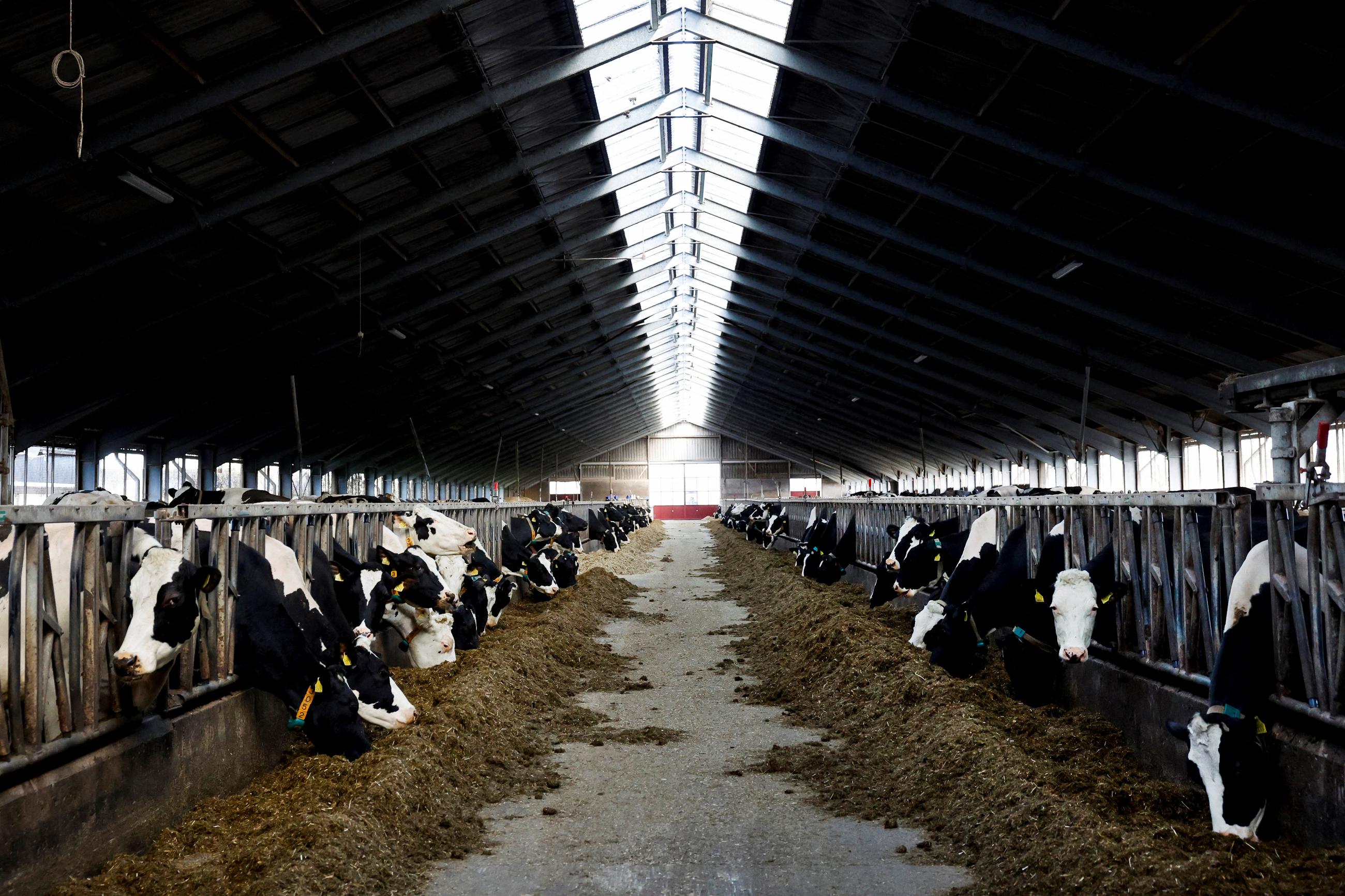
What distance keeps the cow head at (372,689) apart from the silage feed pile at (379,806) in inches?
4.0

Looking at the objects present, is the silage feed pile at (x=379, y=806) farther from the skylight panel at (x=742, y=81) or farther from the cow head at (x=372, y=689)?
the skylight panel at (x=742, y=81)

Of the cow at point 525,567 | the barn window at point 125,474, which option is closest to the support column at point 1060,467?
the cow at point 525,567

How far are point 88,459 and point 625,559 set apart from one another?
523 inches

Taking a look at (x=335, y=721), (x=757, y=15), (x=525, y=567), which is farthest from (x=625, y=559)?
(x=335, y=721)

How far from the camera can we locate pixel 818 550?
19906 millimetres

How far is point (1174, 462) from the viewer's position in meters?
29.6

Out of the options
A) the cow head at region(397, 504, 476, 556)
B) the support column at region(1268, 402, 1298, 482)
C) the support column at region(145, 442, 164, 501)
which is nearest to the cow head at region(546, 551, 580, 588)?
the cow head at region(397, 504, 476, 556)

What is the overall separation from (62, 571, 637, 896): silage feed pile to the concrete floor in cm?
24

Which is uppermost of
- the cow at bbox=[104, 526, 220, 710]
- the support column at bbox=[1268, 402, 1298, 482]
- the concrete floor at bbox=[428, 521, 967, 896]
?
the support column at bbox=[1268, 402, 1298, 482]

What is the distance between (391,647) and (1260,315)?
1525 cm

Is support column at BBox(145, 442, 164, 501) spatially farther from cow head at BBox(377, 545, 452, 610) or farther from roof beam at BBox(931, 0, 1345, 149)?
roof beam at BBox(931, 0, 1345, 149)

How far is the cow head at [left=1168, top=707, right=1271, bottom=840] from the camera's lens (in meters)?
4.70

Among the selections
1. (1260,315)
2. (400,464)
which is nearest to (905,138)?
(1260,315)

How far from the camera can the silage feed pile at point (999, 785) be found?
4340 millimetres
